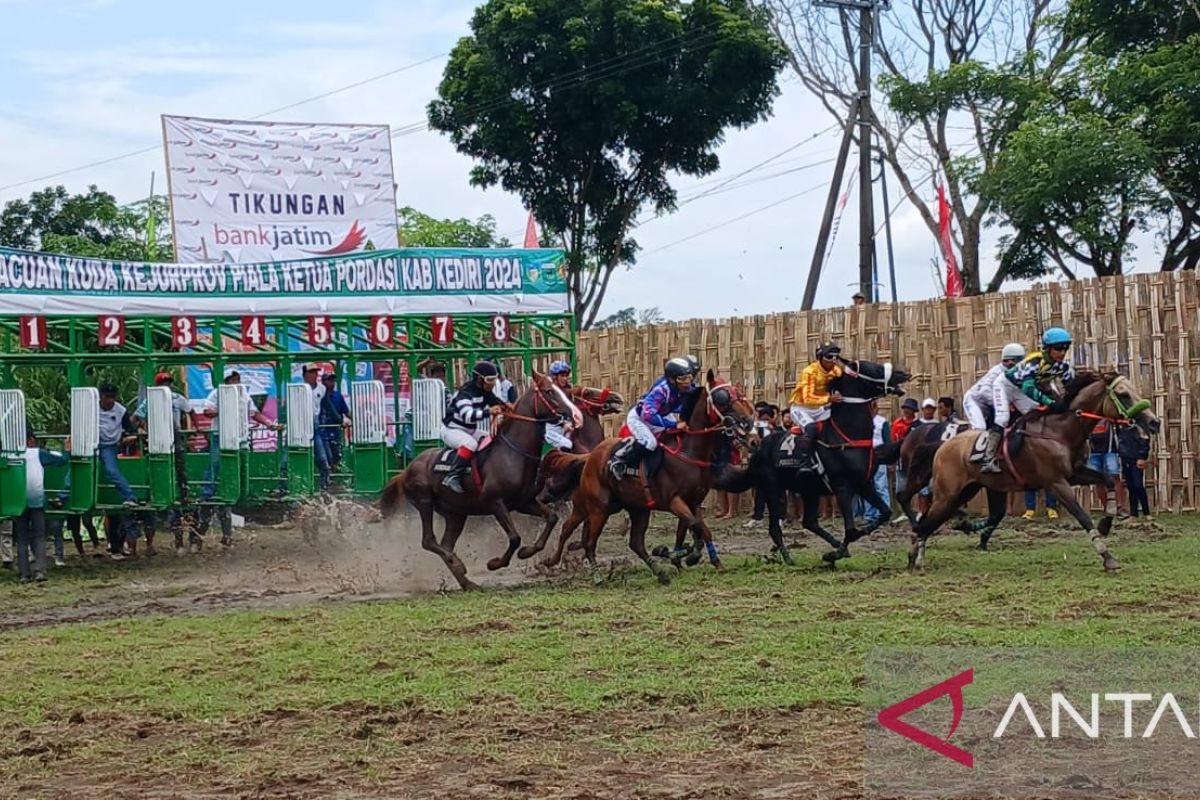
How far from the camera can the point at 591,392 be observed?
18.3 metres

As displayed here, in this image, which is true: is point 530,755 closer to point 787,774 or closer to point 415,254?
point 787,774

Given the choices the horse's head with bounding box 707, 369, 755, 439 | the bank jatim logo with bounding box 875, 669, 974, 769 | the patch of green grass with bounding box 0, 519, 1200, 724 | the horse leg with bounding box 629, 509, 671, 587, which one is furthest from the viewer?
the horse leg with bounding box 629, 509, 671, 587

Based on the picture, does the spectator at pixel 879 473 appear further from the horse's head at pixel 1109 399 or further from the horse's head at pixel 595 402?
the horse's head at pixel 1109 399

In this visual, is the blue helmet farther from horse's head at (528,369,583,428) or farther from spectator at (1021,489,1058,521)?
spectator at (1021,489,1058,521)

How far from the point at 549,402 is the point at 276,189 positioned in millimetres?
17075

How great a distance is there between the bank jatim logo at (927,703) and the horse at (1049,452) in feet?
18.9

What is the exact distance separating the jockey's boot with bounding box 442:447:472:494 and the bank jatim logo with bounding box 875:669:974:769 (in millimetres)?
7220

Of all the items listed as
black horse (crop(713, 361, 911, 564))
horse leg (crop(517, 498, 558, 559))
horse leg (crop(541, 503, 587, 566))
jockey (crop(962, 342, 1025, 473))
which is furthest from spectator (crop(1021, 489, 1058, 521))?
horse leg (crop(517, 498, 558, 559))

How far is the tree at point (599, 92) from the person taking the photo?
36.0m

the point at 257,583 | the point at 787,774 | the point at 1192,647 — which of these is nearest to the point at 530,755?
the point at 787,774

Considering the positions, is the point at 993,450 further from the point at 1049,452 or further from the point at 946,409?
the point at 946,409

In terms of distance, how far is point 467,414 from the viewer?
16.0 meters

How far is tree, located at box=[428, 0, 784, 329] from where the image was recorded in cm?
3603

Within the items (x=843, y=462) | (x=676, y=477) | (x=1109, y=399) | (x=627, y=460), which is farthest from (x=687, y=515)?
(x=1109, y=399)
